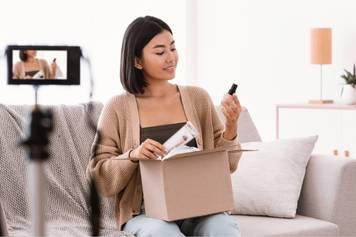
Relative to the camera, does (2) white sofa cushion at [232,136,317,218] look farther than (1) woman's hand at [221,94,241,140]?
Yes

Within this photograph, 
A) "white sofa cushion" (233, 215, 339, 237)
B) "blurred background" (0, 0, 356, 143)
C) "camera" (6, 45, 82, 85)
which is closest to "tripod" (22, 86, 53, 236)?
"camera" (6, 45, 82, 85)

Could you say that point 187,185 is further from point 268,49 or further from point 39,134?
point 268,49

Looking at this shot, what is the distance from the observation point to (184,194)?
194cm

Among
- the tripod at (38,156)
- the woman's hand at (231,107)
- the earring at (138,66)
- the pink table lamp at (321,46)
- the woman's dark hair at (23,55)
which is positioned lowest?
the tripod at (38,156)

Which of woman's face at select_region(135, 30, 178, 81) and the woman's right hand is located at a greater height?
woman's face at select_region(135, 30, 178, 81)

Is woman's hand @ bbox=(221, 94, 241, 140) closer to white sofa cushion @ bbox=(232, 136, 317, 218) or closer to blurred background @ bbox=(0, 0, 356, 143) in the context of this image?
white sofa cushion @ bbox=(232, 136, 317, 218)

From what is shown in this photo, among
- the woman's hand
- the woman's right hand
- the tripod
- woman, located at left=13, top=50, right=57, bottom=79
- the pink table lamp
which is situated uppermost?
the pink table lamp

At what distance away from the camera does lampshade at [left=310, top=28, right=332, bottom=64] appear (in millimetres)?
3947

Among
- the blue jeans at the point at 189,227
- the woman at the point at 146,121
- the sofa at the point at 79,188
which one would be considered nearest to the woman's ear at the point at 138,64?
the woman at the point at 146,121

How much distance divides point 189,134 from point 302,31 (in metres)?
2.53

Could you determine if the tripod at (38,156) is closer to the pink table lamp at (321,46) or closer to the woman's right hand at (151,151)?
the woman's right hand at (151,151)

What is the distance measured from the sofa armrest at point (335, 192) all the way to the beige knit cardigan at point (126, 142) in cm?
42

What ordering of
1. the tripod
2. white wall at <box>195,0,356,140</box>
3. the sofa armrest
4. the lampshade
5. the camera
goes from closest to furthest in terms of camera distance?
the tripod, the camera, the sofa armrest, the lampshade, white wall at <box>195,0,356,140</box>

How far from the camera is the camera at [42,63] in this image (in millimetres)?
854
